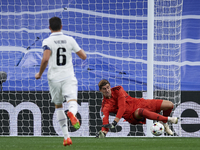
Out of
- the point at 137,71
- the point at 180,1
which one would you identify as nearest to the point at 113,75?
the point at 137,71

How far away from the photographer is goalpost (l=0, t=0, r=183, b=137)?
7727 mm

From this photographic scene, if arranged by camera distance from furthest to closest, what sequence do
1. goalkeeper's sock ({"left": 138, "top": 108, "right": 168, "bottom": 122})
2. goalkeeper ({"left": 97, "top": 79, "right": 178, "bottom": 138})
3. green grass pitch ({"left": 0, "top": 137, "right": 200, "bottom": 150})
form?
goalkeeper ({"left": 97, "top": 79, "right": 178, "bottom": 138}) < goalkeeper's sock ({"left": 138, "top": 108, "right": 168, "bottom": 122}) < green grass pitch ({"left": 0, "top": 137, "right": 200, "bottom": 150})

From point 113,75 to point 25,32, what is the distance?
233 centimetres

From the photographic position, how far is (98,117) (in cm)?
772

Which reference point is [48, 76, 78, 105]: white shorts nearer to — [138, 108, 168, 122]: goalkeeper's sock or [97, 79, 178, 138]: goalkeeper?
[97, 79, 178, 138]: goalkeeper

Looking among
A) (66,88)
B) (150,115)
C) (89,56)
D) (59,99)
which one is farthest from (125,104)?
(89,56)

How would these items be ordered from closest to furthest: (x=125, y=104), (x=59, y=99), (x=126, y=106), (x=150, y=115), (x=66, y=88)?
(x=66, y=88)
(x=59, y=99)
(x=150, y=115)
(x=125, y=104)
(x=126, y=106)

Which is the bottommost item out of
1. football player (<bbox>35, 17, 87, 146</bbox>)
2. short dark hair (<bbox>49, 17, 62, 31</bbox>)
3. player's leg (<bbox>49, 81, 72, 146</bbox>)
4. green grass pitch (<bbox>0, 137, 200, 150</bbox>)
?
green grass pitch (<bbox>0, 137, 200, 150</bbox>)

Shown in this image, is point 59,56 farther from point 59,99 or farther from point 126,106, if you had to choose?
point 126,106

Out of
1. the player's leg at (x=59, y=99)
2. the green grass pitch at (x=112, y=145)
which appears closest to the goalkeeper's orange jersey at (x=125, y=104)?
the green grass pitch at (x=112, y=145)

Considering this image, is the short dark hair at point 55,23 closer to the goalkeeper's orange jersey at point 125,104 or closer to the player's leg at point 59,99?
the player's leg at point 59,99

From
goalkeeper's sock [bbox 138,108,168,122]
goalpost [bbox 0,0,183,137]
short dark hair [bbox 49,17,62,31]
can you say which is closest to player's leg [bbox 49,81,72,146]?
short dark hair [bbox 49,17,62,31]

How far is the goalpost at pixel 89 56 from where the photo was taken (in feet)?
25.3

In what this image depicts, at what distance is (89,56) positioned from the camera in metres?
9.05
